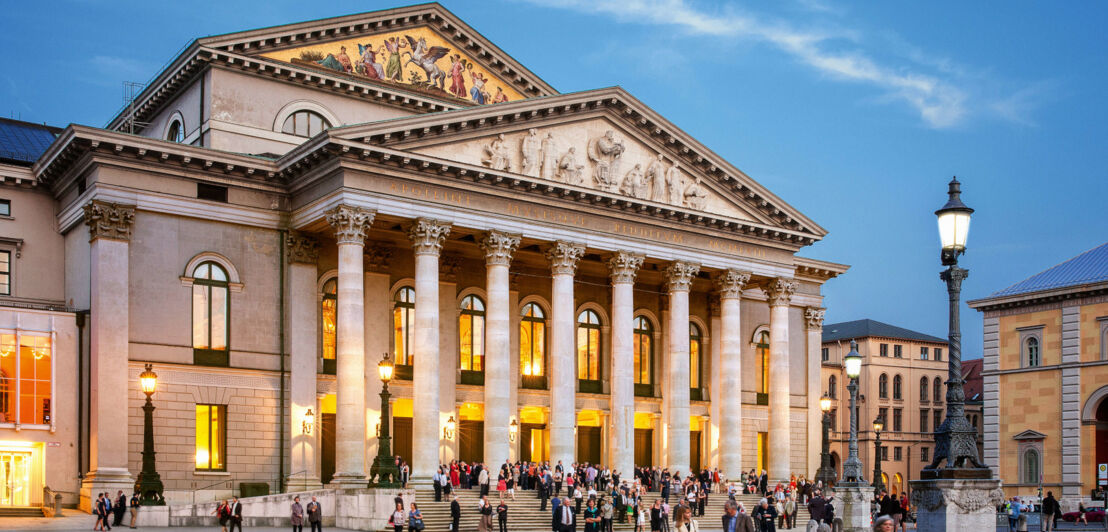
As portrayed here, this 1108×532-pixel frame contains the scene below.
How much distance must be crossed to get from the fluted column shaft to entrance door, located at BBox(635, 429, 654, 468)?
16212mm

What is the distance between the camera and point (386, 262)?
142 feet

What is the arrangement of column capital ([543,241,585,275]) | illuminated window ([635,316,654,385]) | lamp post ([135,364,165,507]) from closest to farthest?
1. lamp post ([135,364,165,507])
2. column capital ([543,241,585,275])
3. illuminated window ([635,316,654,385])

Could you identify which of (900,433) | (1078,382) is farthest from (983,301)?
(900,433)

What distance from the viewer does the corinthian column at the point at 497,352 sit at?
40.8m

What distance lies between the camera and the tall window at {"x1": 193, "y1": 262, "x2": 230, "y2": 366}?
3900 centimetres

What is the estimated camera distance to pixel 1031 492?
5634 centimetres

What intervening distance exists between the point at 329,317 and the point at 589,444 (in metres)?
13.5

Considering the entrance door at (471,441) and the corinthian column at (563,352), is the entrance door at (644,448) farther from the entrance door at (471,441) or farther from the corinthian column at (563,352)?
the corinthian column at (563,352)

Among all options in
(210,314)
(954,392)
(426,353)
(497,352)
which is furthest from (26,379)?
(954,392)

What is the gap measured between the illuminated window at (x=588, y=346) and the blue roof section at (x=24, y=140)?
887 inches

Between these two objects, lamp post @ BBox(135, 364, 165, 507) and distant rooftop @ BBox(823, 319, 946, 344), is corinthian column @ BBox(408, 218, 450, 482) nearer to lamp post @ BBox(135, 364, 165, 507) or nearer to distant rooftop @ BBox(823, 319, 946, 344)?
lamp post @ BBox(135, 364, 165, 507)

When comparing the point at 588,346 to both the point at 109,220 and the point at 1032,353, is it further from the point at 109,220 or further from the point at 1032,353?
the point at 1032,353

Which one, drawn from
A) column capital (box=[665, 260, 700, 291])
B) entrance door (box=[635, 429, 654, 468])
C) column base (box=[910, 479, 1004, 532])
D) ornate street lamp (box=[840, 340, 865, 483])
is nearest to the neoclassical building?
column capital (box=[665, 260, 700, 291])

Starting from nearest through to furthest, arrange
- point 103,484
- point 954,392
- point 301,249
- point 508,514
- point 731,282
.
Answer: point 954,392 → point 103,484 → point 508,514 → point 301,249 → point 731,282
